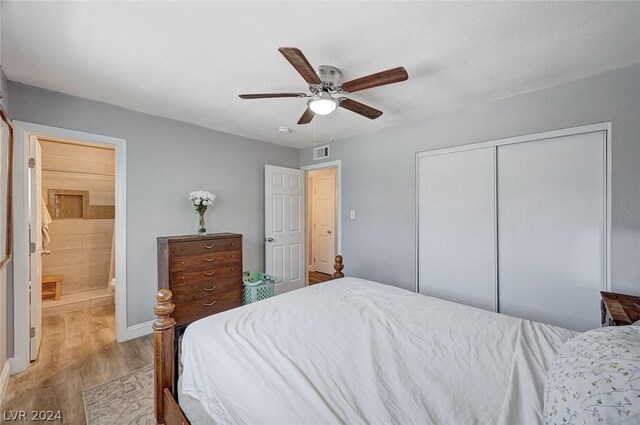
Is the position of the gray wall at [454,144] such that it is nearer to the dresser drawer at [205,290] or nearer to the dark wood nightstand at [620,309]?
the dark wood nightstand at [620,309]

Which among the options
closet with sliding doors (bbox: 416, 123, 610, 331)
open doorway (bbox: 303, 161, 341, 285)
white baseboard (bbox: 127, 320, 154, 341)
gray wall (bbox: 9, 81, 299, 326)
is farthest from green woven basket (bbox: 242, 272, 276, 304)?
closet with sliding doors (bbox: 416, 123, 610, 331)

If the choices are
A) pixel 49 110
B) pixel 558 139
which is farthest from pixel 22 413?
pixel 558 139

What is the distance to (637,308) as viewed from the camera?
1670 millimetres

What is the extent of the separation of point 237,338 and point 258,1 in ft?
5.55

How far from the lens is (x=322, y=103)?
1912 mm

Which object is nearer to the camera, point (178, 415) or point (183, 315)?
point (178, 415)

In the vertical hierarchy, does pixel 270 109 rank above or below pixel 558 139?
above

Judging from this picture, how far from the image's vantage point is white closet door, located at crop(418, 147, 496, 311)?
2682 mm

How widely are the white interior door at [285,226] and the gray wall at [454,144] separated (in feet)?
1.80

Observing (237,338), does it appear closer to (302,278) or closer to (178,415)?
(178,415)

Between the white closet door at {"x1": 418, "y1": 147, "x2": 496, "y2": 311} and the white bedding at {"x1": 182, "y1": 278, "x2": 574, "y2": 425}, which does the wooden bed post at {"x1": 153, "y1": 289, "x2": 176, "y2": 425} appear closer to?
the white bedding at {"x1": 182, "y1": 278, "x2": 574, "y2": 425}

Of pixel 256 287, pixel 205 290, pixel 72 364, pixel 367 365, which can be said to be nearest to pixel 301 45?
pixel 367 365

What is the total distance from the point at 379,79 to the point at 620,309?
2.09 m

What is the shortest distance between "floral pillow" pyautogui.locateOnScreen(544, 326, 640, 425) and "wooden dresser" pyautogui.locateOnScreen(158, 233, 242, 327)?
2.89m
